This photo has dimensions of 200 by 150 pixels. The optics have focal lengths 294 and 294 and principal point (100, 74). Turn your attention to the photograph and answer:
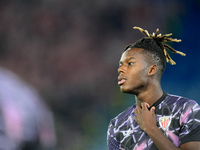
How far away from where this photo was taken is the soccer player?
170 cm

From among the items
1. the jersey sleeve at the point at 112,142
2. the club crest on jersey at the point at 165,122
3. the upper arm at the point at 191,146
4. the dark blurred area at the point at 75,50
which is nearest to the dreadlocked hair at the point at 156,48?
the club crest on jersey at the point at 165,122

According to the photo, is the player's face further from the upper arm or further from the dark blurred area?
the dark blurred area

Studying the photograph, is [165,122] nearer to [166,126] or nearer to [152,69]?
[166,126]

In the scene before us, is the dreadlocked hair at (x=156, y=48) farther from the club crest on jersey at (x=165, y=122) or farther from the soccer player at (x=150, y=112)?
the club crest on jersey at (x=165, y=122)

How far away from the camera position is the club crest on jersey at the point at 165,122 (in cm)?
185

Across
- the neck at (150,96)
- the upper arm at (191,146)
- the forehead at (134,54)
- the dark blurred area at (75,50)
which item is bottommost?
the upper arm at (191,146)

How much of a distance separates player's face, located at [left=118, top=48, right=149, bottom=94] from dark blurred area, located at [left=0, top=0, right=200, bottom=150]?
10.3ft

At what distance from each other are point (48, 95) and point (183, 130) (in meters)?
4.05

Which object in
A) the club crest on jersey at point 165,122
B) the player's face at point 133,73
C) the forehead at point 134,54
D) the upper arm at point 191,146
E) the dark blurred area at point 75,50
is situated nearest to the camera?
the upper arm at point 191,146

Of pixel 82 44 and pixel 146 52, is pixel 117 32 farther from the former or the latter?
pixel 146 52

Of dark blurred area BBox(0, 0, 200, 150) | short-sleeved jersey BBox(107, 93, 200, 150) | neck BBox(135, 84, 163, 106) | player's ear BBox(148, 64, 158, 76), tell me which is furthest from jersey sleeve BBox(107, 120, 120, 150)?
dark blurred area BBox(0, 0, 200, 150)

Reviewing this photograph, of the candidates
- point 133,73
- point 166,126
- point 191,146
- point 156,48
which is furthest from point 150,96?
point 191,146

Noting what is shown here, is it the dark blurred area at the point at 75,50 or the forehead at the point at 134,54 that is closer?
the forehead at the point at 134,54

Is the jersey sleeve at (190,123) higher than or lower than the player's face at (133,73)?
lower
